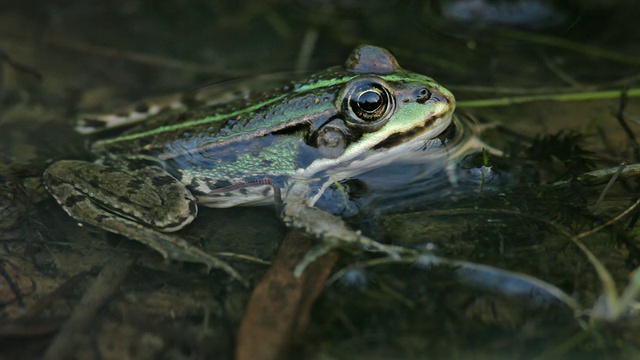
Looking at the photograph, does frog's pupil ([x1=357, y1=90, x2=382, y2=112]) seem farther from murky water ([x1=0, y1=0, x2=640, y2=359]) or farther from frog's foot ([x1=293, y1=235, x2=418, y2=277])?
frog's foot ([x1=293, y1=235, x2=418, y2=277])

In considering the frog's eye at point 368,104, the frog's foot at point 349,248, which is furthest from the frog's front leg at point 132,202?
the frog's eye at point 368,104

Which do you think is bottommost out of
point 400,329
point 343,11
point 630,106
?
point 400,329

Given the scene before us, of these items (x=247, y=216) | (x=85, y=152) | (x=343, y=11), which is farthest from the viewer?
(x=343, y=11)

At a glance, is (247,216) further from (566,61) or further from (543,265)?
(566,61)

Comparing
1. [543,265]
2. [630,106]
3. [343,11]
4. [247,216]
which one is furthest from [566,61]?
[247,216]

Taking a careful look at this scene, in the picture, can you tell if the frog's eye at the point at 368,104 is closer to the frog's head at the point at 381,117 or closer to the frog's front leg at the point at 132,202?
the frog's head at the point at 381,117

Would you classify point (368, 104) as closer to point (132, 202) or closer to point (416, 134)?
point (416, 134)

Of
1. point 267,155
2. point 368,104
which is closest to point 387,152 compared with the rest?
point 368,104

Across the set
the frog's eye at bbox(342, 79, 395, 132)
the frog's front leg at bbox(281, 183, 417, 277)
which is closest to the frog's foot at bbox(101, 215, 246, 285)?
the frog's front leg at bbox(281, 183, 417, 277)
